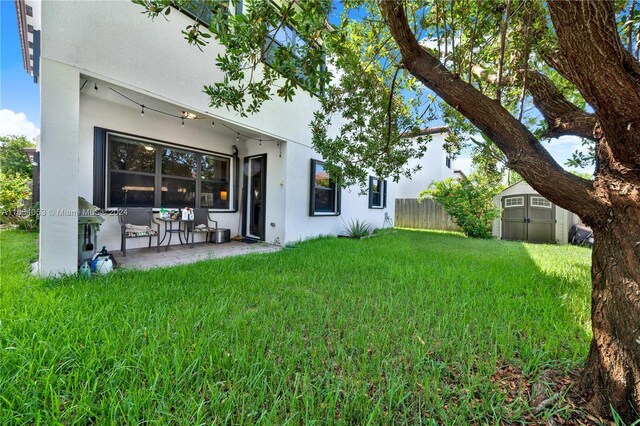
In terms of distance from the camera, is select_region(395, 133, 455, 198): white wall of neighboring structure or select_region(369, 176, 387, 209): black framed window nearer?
select_region(369, 176, 387, 209): black framed window

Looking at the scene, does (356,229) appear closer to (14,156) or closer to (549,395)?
(549,395)

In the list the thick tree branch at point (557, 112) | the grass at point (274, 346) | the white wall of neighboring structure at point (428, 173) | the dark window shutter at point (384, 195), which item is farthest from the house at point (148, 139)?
the white wall of neighboring structure at point (428, 173)

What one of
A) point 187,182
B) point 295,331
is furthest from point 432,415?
point 187,182

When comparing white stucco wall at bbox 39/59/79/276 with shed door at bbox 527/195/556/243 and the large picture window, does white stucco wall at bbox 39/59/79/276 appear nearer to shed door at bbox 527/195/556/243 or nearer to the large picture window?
the large picture window

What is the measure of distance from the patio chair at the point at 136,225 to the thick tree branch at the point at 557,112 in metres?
6.46

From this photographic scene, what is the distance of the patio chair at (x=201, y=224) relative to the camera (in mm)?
6541

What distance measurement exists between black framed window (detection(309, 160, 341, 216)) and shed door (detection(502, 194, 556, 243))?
659 centimetres

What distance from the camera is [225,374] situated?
170 centimetres

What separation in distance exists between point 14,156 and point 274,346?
24.8m

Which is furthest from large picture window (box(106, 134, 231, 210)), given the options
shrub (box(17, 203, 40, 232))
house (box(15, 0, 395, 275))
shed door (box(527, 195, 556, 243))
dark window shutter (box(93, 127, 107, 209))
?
shed door (box(527, 195, 556, 243))

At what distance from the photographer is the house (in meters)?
3.38

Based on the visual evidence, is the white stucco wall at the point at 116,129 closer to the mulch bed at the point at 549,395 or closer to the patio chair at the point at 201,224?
the patio chair at the point at 201,224

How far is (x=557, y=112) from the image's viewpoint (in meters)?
2.13

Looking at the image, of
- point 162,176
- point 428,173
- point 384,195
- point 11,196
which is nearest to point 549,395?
point 162,176
